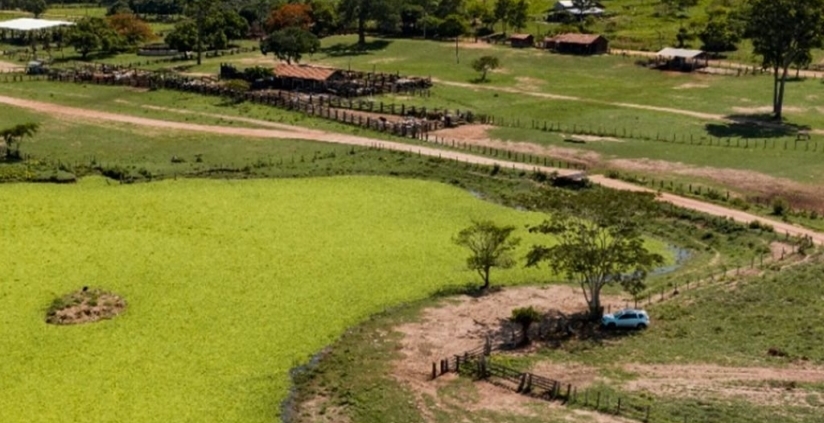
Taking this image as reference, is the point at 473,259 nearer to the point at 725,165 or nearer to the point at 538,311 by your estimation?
the point at 538,311

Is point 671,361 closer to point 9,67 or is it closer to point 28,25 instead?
point 9,67

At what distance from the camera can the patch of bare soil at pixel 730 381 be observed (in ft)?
155

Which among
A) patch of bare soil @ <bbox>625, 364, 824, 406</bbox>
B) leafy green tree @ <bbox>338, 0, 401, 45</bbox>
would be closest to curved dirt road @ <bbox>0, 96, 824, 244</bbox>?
patch of bare soil @ <bbox>625, 364, 824, 406</bbox>

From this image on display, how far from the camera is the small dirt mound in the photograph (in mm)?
56750

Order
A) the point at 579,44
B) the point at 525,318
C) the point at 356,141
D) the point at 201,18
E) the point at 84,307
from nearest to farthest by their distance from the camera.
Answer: the point at 525,318
the point at 84,307
the point at 356,141
the point at 579,44
the point at 201,18

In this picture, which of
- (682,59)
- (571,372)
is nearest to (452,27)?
(682,59)

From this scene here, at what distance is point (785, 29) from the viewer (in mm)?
114000

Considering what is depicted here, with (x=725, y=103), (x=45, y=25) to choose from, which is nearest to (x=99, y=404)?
(x=725, y=103)

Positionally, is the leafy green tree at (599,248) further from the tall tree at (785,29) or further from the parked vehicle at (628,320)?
the tall tree at (785,29)

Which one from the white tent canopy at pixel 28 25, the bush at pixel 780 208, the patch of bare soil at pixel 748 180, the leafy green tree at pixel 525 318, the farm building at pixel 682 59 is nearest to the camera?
the leafy green tree at pixel 525 318

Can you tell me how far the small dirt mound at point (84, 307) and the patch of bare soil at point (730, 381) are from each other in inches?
1238

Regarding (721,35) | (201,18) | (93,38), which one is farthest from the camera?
(93,38)

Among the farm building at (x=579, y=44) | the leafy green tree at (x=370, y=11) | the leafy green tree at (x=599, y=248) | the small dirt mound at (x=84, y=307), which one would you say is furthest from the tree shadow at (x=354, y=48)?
the leafy green tree at (x=599, y=248)

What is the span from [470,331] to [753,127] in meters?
70.3
